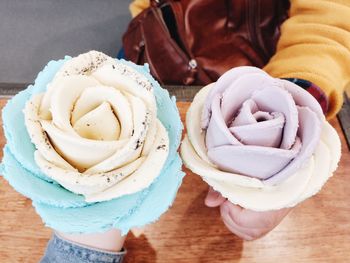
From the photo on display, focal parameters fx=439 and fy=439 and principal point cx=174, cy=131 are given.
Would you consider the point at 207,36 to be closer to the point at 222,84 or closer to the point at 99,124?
the point at 222,84

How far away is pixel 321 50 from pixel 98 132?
45 centimetres

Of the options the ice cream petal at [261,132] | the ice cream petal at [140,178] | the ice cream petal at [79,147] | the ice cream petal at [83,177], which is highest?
the ice cream petal at [79,147]

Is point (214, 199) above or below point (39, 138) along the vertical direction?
below

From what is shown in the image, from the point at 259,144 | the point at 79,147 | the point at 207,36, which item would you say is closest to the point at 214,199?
the point at 259,144

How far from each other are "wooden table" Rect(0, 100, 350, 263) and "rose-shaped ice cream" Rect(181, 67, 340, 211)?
16 centimetres

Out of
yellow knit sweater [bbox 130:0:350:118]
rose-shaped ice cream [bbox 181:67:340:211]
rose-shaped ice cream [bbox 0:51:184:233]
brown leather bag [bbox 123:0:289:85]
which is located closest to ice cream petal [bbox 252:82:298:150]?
rose-shaped ice cream [bbox 181:67:340:211]

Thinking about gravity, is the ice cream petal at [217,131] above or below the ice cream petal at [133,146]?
below

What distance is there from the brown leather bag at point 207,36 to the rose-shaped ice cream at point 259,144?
1.17 feet

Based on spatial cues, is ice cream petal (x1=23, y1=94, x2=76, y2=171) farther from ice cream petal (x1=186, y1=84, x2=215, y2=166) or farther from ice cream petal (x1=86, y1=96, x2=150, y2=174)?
ice cream petal (x1=186, y1=84, x2=215, y2=166)

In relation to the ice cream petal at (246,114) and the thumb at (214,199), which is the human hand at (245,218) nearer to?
the thumb at (214,199)

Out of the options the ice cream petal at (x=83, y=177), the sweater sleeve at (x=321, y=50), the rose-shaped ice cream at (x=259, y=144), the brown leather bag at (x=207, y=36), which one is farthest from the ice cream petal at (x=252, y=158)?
the brown leather bag at (x=207, y=36)

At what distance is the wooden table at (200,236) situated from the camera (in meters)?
0.58

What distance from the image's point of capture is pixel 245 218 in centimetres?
56

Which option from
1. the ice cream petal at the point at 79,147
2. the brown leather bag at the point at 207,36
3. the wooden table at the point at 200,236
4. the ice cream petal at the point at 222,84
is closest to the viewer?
the ice cream petal at the point at 79,147
